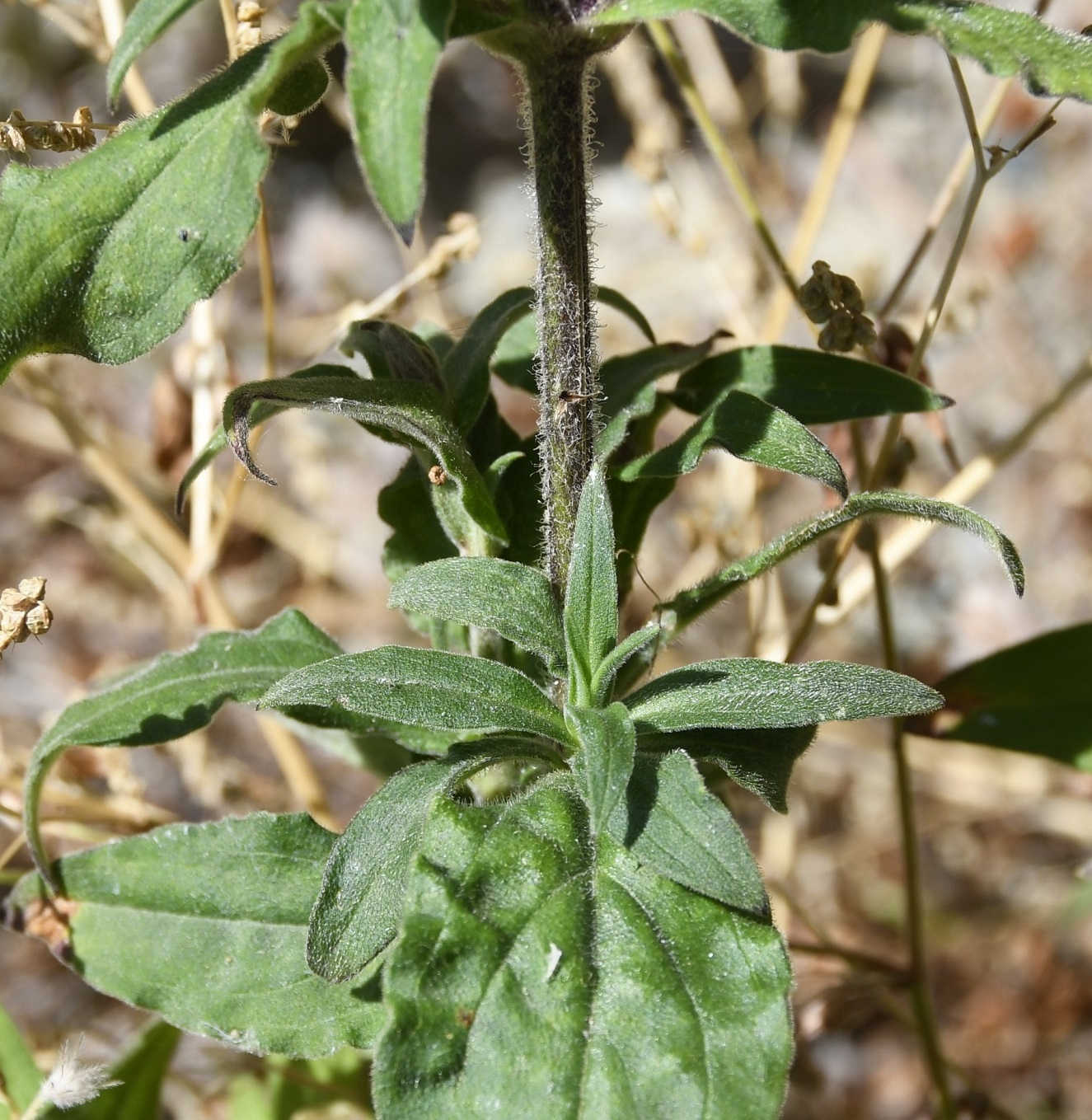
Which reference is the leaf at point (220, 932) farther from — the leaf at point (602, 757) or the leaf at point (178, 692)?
the leaf at point (602, 757)

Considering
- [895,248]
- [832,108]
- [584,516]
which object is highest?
[832,108]

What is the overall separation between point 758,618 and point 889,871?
1823mm

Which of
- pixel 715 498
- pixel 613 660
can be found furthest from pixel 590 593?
pixel 715 498

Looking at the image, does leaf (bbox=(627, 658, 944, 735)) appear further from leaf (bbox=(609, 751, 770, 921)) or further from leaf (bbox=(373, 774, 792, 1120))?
leaf (bbox=(373, 774, 792, 1120))

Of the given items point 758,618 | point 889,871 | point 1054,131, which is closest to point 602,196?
point 1054,131

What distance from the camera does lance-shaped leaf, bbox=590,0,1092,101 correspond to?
1.19 metres

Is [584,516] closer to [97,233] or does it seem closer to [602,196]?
[97,233]

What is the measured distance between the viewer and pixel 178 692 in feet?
5.63

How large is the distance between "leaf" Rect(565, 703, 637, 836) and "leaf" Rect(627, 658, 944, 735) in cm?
6

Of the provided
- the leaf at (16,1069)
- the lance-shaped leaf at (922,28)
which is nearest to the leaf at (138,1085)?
the leaf at (16,1069)

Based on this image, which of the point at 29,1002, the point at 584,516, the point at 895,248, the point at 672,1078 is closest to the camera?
the point at 672,1078

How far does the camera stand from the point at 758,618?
2.42 m

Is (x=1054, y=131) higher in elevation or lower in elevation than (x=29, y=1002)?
higher

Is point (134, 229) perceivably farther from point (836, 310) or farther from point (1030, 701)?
point (1030, 701)
